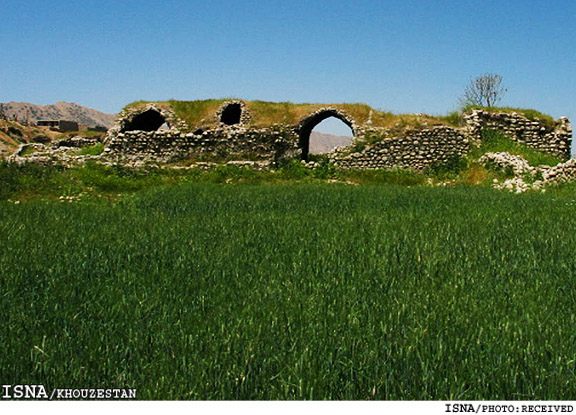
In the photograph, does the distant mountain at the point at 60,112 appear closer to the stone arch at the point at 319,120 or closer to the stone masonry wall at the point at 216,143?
the stone masonry wall at the point at 216,143

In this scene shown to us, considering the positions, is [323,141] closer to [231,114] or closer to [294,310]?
[231,114]

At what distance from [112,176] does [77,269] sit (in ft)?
44.1

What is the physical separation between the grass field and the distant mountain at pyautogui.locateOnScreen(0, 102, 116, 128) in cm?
15060

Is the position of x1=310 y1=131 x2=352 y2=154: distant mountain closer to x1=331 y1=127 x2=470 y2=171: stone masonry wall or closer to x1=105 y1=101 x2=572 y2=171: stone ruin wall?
x1=105 y1=101 x2=572 y2=171: stone ruin wall

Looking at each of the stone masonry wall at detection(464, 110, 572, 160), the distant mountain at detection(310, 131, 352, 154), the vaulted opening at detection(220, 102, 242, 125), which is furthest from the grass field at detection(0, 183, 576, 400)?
the distant mountain at detection(310, 131, 352, 154)

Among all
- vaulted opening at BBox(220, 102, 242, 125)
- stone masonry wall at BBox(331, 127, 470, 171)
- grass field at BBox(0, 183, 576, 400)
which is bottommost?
grass field at BBox(0, 183, 576, 400)

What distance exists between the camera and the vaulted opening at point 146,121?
2475 cm

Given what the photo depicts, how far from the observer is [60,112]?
15938cm

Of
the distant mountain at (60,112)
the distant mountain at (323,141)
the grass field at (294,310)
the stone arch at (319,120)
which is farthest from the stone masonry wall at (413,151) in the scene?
the distant mountain at (60,112)

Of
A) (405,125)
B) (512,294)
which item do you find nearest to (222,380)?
(512,294)

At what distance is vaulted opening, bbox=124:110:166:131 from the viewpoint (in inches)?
974

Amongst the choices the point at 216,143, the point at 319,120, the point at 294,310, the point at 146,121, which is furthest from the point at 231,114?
the point at 294,310

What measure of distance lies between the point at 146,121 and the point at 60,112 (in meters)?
155
